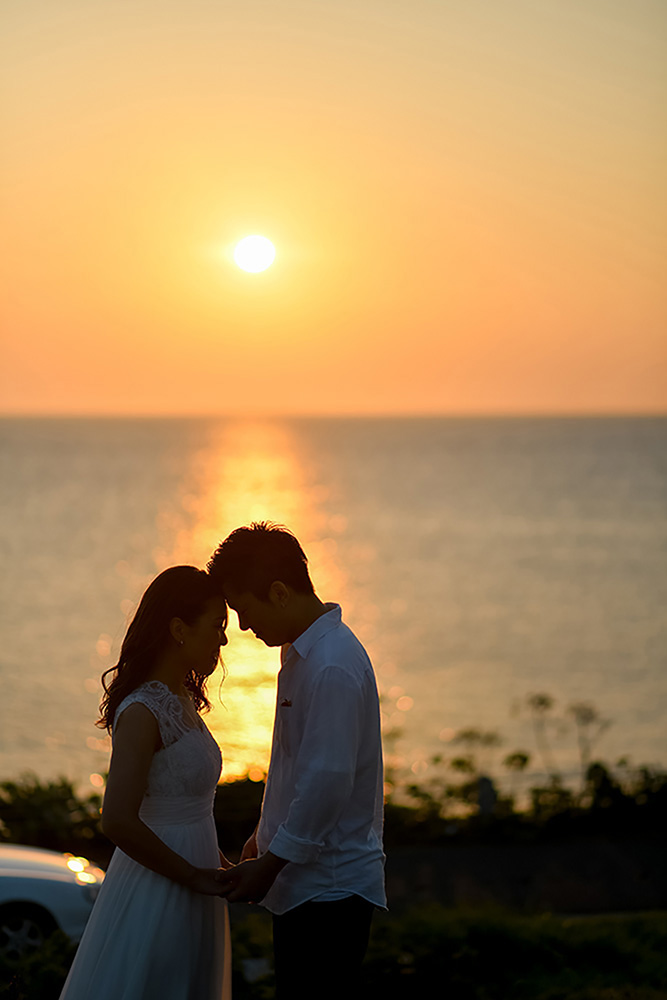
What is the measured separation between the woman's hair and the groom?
10cm

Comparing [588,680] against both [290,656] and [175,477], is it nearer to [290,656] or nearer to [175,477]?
[290,656]

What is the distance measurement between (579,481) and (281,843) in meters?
137

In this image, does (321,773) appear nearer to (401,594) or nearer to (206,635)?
(206,635)

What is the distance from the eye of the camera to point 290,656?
3.88 metres

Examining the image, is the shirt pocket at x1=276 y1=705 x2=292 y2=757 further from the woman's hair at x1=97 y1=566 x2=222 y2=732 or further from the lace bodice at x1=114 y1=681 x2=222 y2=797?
the woman's hair at x1=97 y1=566 x2=222 y2=732

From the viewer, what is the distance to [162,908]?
385 centimetres

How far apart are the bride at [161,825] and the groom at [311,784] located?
164 mm

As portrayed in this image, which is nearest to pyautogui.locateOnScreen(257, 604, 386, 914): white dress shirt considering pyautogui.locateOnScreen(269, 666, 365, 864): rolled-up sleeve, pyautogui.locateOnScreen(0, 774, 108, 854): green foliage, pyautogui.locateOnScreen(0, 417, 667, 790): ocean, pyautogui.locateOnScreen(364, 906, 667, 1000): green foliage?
pyautogui.locateOnScreen(269, 666, 365, 864): rolled-up sleeve

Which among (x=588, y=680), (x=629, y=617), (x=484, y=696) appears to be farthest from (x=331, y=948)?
(x=629, y=617)

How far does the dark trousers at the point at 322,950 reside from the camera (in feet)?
12.1

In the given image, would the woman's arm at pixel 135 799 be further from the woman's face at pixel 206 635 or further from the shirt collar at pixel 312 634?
the shirt collar at pixel 312 634

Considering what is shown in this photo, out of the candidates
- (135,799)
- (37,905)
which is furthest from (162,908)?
(37,905)

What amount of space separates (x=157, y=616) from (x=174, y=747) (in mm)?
463

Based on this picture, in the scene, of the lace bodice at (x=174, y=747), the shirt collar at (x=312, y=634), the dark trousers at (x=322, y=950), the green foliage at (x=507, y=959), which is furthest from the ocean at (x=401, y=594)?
the shirt collar at (x=312, y=634)
